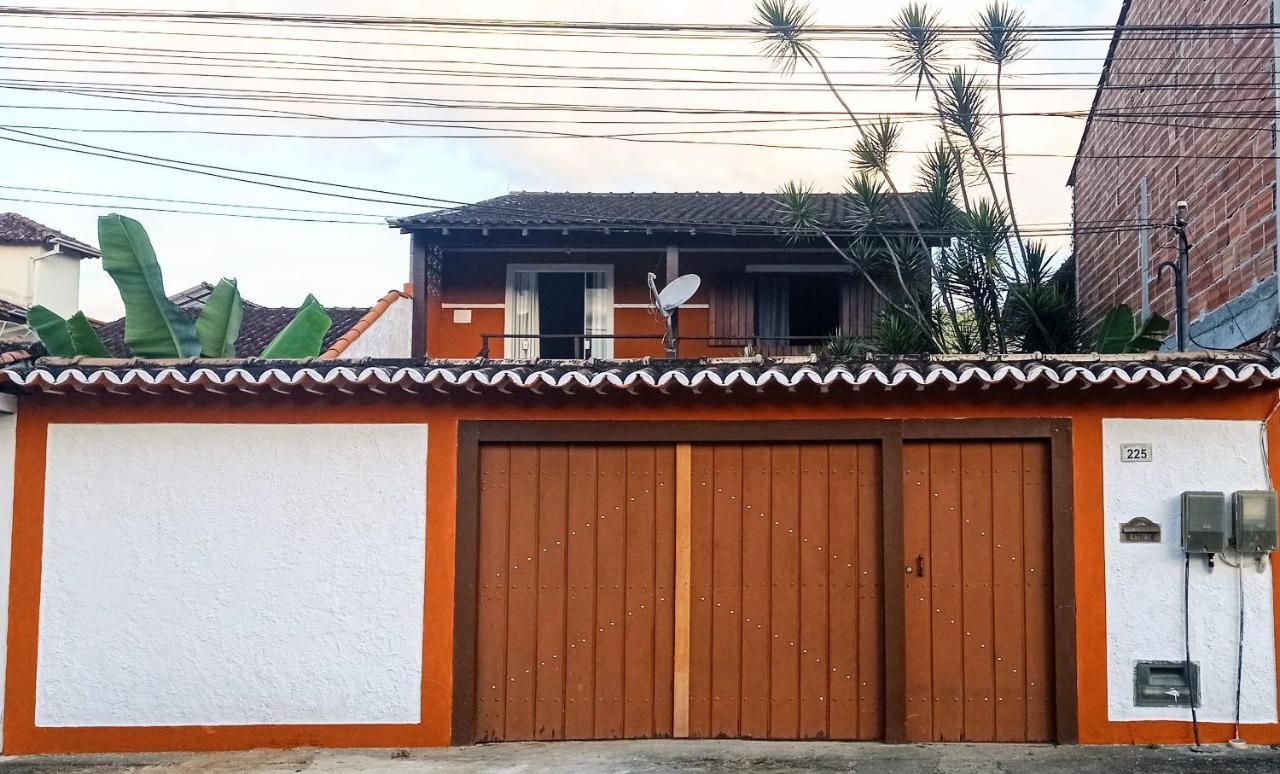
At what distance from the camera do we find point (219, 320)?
9.14m

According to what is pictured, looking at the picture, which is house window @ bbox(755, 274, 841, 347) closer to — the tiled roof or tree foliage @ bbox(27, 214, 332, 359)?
tree foliage @ bbox(27, 214, 332, 359)

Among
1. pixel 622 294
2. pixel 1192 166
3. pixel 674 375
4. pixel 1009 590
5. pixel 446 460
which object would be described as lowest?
pixel 1009 590

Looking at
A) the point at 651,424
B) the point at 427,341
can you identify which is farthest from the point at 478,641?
the point at 427,341

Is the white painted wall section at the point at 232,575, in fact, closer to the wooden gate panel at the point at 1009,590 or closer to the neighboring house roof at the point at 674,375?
the neighboring house roof at the point at 674,375

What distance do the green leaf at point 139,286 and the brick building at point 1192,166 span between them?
301 inches

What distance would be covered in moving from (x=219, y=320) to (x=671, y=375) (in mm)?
4433

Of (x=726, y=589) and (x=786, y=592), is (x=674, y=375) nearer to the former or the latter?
(x=726, y=589)

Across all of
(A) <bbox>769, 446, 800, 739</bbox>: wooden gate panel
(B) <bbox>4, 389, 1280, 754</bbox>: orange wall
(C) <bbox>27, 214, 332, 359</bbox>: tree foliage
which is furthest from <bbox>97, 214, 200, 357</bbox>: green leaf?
(A) <bbox>769, 446, 800, 739</bbox>: wooden gate panel

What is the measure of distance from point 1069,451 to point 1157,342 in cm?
275

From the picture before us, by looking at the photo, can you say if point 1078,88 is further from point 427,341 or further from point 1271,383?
point 427,341

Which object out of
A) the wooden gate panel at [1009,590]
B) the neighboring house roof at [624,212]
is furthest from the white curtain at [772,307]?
the wooden gate panel at [1009,590]

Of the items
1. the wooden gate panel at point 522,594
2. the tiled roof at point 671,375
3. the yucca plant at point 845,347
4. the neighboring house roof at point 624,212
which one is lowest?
the wooden gate panel at point 522,594

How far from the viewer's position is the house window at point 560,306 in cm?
1585

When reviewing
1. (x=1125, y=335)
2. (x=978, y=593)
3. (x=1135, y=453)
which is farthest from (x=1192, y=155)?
(x=978, y=593)
